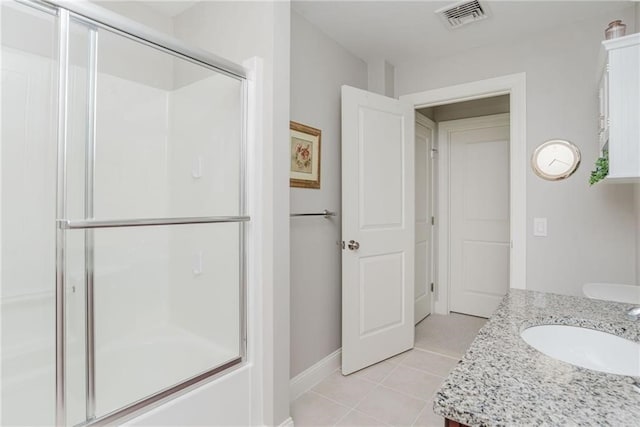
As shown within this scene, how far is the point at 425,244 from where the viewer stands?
142 inches

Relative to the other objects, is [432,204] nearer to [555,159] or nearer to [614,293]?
[555,159]

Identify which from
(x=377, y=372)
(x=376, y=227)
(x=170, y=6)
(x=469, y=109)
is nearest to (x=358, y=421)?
(x=377, y=372)

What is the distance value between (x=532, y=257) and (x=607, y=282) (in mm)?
413

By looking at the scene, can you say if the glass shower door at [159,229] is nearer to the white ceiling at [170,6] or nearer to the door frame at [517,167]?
the white ceiling at [170,6]

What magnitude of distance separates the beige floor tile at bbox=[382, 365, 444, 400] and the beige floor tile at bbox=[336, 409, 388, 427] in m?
0.37

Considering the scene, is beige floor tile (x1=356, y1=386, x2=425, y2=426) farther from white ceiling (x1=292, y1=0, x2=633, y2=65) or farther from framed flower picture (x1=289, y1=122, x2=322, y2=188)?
white ceiling (x1=292, y1=0, x2=633, y2=65)

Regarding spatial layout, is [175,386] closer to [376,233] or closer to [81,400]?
[81,400]

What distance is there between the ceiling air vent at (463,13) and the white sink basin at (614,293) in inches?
68.1

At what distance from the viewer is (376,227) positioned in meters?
2.52

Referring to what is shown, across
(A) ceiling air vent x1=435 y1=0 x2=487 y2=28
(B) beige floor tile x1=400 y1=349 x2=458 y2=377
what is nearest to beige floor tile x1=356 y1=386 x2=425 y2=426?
(B) beige floor tile x1=400 y1=349 x2=458 y2=377

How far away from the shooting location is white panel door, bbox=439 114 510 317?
342cm

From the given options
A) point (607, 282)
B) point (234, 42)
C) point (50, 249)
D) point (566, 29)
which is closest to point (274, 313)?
point (50, 249)

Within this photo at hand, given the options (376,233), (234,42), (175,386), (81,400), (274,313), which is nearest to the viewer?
(81,400)

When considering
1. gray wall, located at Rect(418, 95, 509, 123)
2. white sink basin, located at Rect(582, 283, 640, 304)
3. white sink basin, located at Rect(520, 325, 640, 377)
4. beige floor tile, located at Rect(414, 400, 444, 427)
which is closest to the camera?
white sink basin, located at Rect(520, 325, 640, 377)
